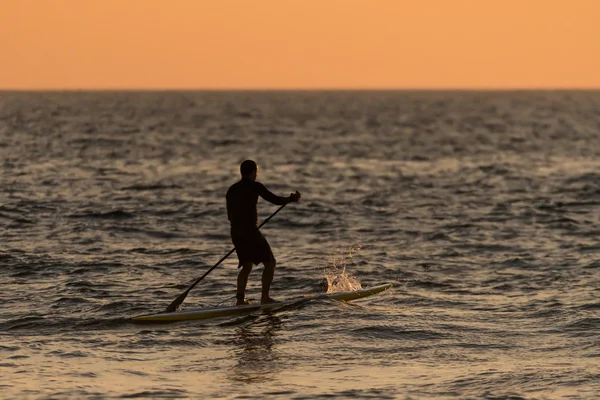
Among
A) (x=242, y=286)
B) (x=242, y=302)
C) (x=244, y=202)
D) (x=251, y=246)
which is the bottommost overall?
(x=242, y=302)

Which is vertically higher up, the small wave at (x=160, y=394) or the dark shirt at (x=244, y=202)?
the dark shirt at (x=244, y=202)

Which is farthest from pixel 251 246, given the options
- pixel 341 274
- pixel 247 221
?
pixel 341 274

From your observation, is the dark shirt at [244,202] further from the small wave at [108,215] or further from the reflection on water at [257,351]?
the small wave at [108,215]

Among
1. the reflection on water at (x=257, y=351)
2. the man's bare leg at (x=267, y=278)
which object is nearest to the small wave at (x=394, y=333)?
the reflection on water at (x=257, y=351)

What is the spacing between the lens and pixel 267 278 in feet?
48.4

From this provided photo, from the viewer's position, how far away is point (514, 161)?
47.4m

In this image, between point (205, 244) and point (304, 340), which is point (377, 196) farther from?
point (304, 340)

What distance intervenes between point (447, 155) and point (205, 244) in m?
31.9

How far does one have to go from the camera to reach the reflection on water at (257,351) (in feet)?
36.8

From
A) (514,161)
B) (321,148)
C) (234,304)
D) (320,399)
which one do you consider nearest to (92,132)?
(321,148)

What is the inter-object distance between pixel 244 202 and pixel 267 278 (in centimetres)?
112

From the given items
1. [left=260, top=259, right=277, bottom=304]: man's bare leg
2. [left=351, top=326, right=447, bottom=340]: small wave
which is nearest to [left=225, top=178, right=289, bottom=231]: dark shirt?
[left=260, top=259, right=277, bottom=304]: man's bare leg

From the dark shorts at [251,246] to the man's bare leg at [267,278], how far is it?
86mm

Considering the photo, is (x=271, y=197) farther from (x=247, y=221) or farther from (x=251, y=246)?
(x=251, y=246)
